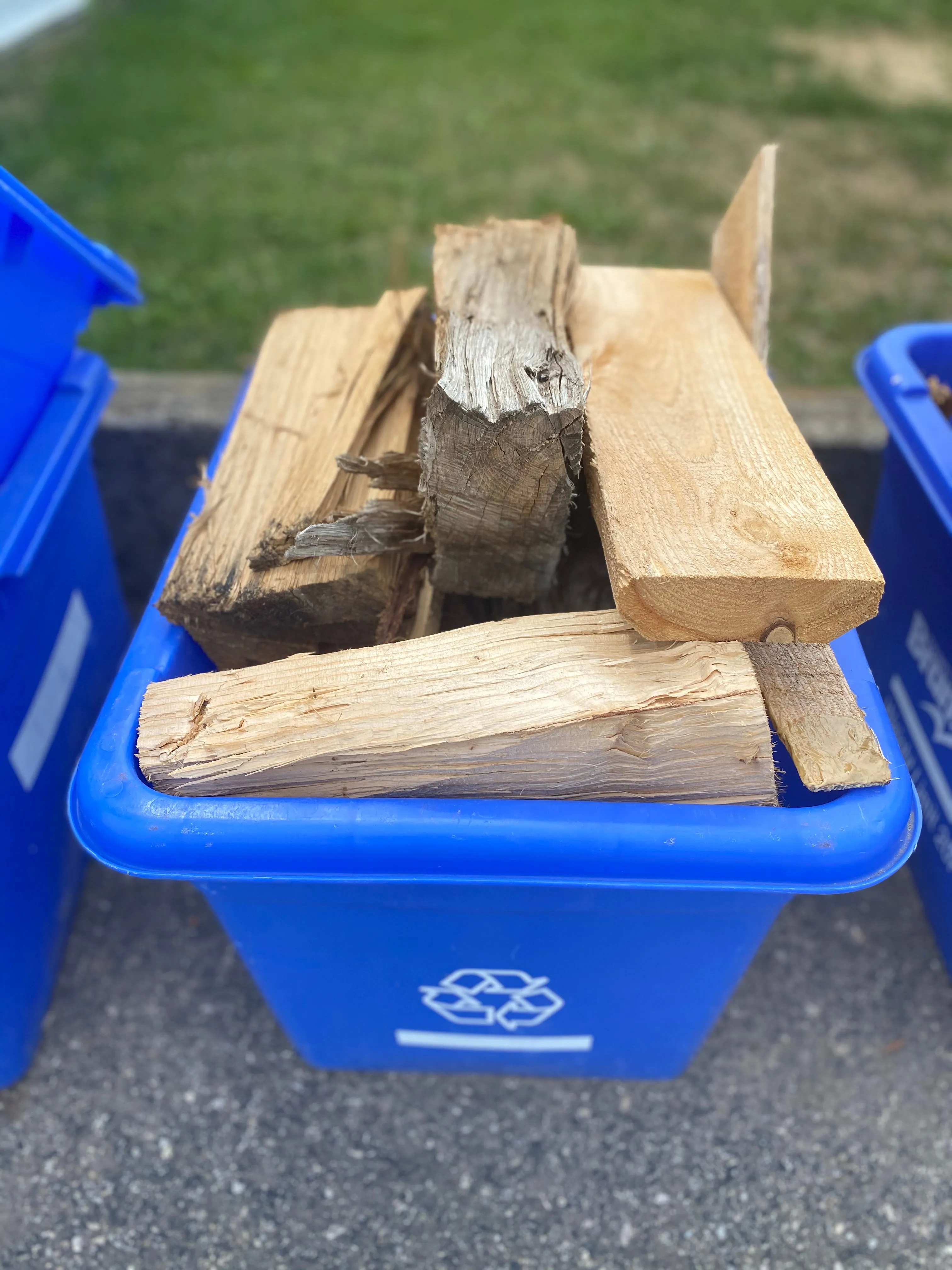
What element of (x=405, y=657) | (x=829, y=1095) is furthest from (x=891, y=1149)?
(x=405, y=657)

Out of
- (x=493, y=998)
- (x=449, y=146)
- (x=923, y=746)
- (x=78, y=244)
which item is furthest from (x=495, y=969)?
(x=449, y=146)

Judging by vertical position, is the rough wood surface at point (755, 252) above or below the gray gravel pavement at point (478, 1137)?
above

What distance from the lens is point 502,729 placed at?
97 centimetres

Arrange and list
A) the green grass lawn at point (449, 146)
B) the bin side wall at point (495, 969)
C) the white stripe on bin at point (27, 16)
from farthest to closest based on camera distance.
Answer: the white stripe on bin at point (27, 16)
the green grass lawn at point (449, 146)
the bin side wall at point (495, 969)

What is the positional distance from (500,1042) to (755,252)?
130 centimetres

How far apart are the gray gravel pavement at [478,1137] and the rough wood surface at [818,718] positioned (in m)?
0.82

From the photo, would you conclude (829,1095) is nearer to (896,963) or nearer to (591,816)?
(896,963)

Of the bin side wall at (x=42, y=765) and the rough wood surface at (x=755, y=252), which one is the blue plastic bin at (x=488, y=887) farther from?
the rough wood surface at (x=755, y=252)

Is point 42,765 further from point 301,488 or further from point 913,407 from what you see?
point 913,407

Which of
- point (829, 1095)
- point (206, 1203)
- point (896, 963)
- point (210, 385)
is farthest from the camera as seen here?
point (210, 385)

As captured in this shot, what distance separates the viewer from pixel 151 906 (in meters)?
1.84

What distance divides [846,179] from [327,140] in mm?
2263

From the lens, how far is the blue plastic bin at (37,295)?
1.32 m

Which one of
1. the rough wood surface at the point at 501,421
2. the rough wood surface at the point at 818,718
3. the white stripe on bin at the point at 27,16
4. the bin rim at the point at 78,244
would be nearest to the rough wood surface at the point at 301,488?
the rough wood surface at the point at 501,421
